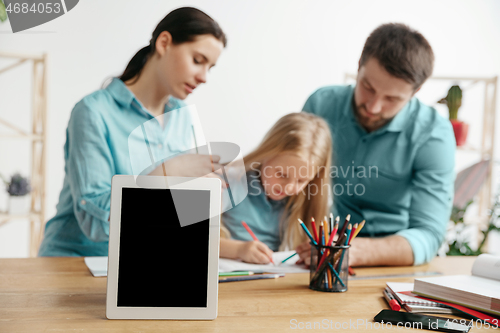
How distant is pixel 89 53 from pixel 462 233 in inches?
65.0

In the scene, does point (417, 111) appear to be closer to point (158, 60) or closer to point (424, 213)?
point (424, 213)

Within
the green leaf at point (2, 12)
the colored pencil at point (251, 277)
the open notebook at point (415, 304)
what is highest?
the green leaf at point (2, 12)

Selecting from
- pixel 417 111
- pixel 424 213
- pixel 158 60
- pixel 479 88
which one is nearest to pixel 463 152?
pixel 479 88

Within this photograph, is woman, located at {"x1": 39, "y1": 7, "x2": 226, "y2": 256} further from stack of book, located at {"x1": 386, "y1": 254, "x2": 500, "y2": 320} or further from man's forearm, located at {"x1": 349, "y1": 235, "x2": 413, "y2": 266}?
stack of book, located at {"x1": 386, "y1": 254, "x2": 500, "y2": 320}

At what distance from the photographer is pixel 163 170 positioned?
95 centimetres

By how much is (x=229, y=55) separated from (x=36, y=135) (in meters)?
0.67

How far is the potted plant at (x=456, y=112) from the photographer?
1662 mm

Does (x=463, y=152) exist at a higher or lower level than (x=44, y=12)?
lower

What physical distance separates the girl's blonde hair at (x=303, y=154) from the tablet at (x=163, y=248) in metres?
0.75

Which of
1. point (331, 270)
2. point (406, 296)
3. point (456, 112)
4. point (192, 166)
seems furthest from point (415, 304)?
point (456, 112)

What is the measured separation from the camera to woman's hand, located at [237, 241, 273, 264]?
999 mm

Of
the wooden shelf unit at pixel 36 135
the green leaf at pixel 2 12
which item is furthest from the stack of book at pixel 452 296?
the green leaf at pixel 2 12

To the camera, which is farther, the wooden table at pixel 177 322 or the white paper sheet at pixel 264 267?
the white paper sheet at pixel 264 267

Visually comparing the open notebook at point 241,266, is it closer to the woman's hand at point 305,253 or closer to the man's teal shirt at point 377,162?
the woman's hand at point 305,253
